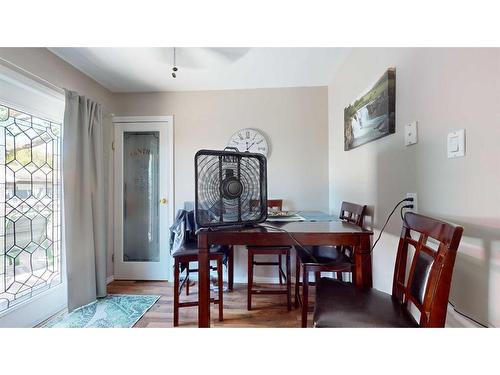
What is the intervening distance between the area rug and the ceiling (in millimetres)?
2277

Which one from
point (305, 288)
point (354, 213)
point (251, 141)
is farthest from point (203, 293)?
point (251, 141)

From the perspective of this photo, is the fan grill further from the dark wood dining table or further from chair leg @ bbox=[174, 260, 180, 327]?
chair leg @ bbox=[174, 260, 180, 327]

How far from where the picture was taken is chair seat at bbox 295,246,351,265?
1574 mm

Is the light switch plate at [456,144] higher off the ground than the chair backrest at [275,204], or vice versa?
the light switch plate at [456,144]

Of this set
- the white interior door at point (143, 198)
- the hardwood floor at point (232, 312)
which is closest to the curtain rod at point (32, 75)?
the white interior door at point (143, 198)

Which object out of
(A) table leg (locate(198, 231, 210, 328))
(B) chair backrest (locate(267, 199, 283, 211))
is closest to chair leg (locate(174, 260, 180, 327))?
(A) table leg (locate(198, 231, 210, 328))

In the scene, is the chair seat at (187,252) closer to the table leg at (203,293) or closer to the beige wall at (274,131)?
the table leg at (203,293)

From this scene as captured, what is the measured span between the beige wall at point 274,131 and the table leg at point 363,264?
1544 millimetres

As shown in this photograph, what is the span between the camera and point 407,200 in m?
1.17

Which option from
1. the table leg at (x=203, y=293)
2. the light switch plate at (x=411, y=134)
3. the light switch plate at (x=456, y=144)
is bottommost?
the table leg at (x=203, y=293)

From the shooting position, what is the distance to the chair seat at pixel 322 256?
5.16ft

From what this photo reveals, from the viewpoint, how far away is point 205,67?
2.15m

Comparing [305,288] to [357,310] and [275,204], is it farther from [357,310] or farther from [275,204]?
[275,204]
